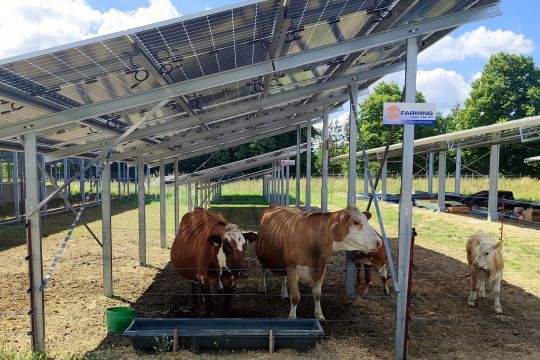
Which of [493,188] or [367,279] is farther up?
[493,188]

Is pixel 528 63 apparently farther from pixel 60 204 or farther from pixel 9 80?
pixel 9 80

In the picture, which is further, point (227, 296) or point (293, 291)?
point (293, 291)

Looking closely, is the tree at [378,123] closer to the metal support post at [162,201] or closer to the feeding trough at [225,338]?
the metal support post at [162,201]

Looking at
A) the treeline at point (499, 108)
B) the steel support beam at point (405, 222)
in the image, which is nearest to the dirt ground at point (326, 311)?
the steel support beam at point (405, 222)

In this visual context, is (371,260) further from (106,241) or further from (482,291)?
(106,241)

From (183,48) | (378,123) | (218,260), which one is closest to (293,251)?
(218,260)

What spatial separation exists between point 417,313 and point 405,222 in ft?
7.32

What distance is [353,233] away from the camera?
6012mm

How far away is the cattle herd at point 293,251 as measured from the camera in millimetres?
5941

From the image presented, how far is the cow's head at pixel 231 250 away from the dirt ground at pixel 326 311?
996mm

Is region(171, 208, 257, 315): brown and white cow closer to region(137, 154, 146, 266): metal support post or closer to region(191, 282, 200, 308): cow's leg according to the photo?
region(191, 282, 200, 308): cow's leg

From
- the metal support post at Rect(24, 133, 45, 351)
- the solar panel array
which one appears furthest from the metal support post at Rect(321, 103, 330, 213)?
the metal support post at Rect(24, 133, 45, 351)

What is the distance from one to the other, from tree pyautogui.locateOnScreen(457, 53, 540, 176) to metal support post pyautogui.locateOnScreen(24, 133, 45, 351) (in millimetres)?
36352

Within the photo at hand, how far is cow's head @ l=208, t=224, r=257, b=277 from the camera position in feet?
19.1
